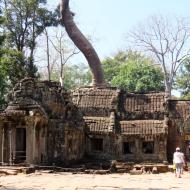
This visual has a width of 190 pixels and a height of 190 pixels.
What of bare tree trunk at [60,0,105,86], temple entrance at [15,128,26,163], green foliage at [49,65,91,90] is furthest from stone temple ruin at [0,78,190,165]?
green foliage at [49,65,91,90]

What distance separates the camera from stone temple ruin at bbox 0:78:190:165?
22.9 m

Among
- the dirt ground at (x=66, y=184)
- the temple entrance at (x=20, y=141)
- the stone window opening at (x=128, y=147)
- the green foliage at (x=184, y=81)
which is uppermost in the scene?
the green foliage at (x=184, y=81)

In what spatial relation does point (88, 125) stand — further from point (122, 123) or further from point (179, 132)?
point (179, 132)

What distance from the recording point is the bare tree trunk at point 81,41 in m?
36.0

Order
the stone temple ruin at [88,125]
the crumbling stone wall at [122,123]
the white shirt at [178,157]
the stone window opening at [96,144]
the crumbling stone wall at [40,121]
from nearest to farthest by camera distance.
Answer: the white shirt at [178,157] < the crumbling stone wall at [40,121] < the stone temple ruin at [88,125] < the crumbling stone wall at [122,123] < the stone window opening at [96,144]

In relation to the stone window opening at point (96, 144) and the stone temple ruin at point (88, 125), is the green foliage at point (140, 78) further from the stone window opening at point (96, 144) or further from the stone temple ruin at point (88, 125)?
the stone window opening at point (96, 144)

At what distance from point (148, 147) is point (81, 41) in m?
11.4

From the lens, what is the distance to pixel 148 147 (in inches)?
1177

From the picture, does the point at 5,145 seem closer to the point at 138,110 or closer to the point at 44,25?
the point at 138,110

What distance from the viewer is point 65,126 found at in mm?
24859

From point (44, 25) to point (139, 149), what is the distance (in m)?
16.1

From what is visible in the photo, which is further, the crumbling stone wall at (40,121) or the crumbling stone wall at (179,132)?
the crumbling stone wall at (179,132)

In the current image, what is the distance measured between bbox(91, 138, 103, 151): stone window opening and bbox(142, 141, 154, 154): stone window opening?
9.68 feet

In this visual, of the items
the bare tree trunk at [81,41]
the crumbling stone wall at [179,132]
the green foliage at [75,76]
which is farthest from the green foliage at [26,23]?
the green foliage at [75,76]
